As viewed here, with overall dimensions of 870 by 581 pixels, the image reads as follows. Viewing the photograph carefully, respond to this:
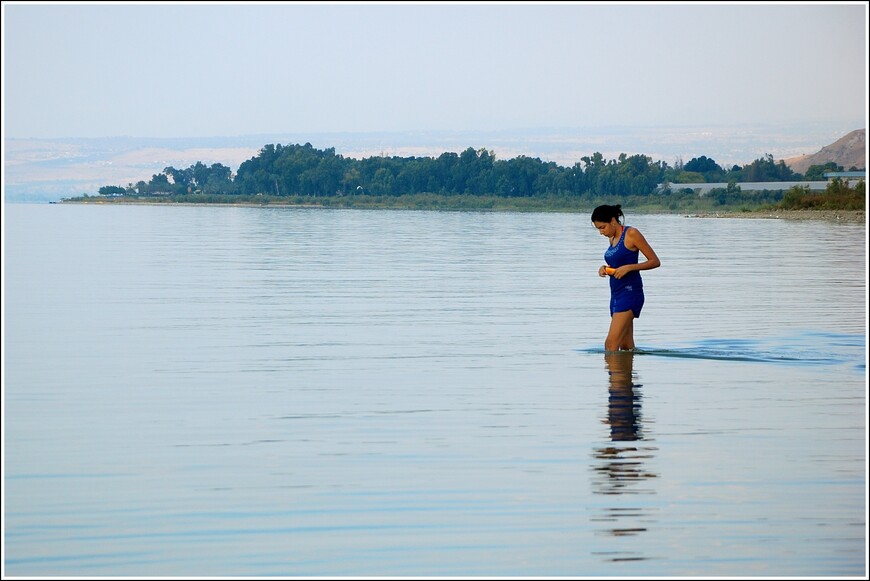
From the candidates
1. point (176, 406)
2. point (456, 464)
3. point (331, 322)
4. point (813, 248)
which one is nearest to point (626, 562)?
point (456, 464)

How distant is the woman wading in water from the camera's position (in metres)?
14.1

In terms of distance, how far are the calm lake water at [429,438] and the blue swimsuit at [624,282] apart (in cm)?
64

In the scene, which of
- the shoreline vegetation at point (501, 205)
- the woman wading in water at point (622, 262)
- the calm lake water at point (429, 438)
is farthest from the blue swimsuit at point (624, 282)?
the shoreline vegetation at point (501, 205)

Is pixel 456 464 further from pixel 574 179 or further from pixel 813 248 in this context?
pixel 574 179

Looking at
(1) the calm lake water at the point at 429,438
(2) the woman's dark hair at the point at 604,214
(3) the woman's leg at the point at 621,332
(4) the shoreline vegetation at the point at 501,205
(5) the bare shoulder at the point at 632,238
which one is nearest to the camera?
(1) the calm lake water at the point at 429,438

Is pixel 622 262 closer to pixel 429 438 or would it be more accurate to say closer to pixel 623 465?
pixel 429 438

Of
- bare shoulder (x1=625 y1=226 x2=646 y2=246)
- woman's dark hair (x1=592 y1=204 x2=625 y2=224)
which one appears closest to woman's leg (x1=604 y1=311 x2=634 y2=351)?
bare shoulder (x1=625 y1=226 x2=646 y2=246)

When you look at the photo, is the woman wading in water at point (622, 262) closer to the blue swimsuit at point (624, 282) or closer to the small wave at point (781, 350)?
the blue swimsuit at point (624, 282)

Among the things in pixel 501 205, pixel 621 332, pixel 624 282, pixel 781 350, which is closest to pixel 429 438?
pixel 624 282

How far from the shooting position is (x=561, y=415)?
11.2 m

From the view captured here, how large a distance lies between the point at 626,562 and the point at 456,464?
2.44 m

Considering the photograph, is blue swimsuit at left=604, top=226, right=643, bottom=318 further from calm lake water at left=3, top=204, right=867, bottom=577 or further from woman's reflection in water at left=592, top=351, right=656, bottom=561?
woman's reflection in water at left=592, top=351, right=656, bottom=561

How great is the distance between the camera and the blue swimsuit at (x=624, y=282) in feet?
46.9

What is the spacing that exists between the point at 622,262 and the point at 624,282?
214 mm
